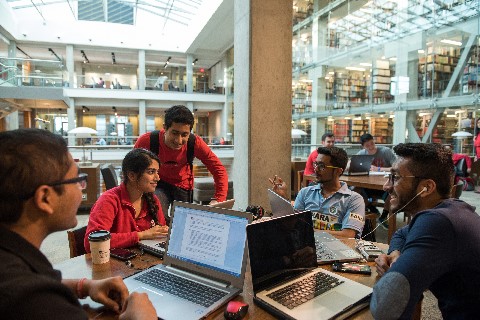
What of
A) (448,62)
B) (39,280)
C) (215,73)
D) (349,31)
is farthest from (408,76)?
(215,73)

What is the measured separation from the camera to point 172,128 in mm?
2721

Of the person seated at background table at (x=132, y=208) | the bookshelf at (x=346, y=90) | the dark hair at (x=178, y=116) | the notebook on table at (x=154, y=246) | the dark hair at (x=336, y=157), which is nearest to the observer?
the notebook on table at (x=154, y=246)

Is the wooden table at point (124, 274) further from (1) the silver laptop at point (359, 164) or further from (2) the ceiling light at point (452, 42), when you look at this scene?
(2) the ceiling light at point (452, 42)

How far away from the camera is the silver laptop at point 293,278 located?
1.13 meters

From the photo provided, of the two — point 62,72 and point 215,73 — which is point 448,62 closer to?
point 62,72

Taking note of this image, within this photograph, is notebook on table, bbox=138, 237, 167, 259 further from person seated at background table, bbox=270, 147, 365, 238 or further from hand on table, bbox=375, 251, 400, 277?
person seated at background table, bbox=270, 147, 365, 238

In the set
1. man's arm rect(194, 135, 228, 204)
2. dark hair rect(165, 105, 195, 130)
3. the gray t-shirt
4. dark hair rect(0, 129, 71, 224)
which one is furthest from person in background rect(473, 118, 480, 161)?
dark hair rect(0, 129, 71, 224)

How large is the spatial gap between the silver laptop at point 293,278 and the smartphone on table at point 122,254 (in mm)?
735

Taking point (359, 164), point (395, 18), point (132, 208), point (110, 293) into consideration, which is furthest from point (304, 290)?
point (395, 18)

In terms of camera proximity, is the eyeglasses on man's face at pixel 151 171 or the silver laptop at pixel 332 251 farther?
the eyeglasses on man's face at pixel 151 171

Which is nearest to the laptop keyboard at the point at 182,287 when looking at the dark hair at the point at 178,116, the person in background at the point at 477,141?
the dark hair at the point at 178,116

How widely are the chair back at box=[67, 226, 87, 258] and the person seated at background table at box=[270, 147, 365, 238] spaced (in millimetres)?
1411

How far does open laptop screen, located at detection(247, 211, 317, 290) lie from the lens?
1.21 meters

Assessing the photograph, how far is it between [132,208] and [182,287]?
88cm
